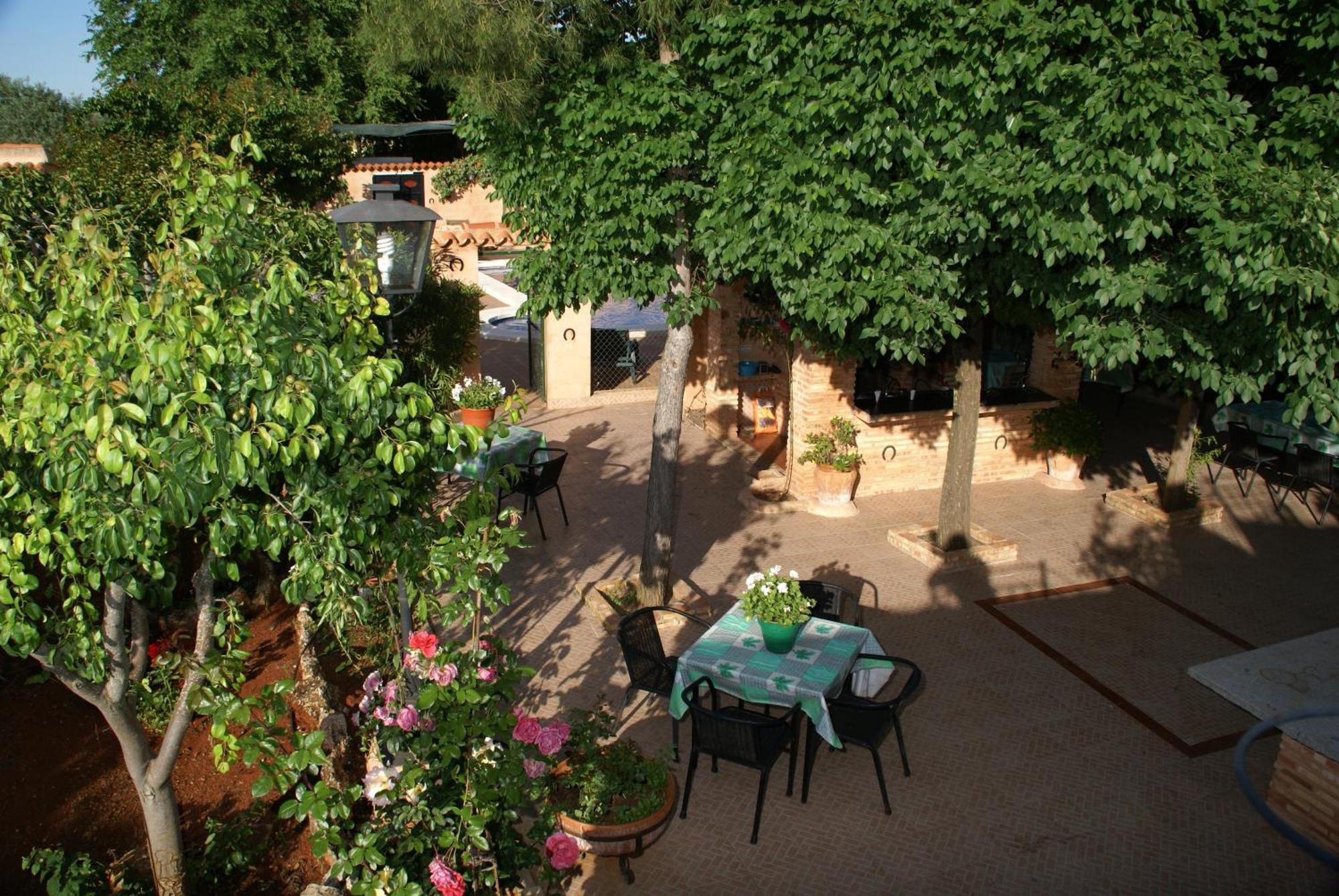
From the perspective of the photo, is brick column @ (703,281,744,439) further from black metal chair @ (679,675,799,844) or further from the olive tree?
the olive tree

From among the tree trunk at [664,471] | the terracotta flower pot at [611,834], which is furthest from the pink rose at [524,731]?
the tree trunk at [664,471]

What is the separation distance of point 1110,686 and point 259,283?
22.5 feet

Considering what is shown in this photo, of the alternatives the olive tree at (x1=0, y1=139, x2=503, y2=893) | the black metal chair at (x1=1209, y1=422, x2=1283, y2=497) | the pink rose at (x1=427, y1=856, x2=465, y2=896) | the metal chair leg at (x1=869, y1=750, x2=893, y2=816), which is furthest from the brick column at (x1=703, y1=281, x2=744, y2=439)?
the pink rose at (x1=427, y1=856, x2=465, y2=896)

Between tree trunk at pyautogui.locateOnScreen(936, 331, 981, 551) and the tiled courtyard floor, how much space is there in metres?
0.46

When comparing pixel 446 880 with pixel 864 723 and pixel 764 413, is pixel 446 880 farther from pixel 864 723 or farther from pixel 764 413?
pixel 764 413

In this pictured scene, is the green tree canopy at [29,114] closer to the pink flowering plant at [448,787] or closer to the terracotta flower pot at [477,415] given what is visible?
the terracotta flower pot at [477,415]

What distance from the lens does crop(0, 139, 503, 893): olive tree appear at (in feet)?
9.93

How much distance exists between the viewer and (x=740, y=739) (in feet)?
19.4

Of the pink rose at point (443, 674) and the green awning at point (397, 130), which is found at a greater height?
the green awning at point (397, 130)

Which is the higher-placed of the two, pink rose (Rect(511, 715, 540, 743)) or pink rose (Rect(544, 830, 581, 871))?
pink rose (Rect(511, 715, 540, 743))

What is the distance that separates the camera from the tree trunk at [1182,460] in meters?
11.0

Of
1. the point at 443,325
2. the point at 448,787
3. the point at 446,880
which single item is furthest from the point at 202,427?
the point at 443,325

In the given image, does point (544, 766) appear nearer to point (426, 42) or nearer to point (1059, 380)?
point (426, 42)

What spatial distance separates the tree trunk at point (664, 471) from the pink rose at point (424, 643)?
435cm
